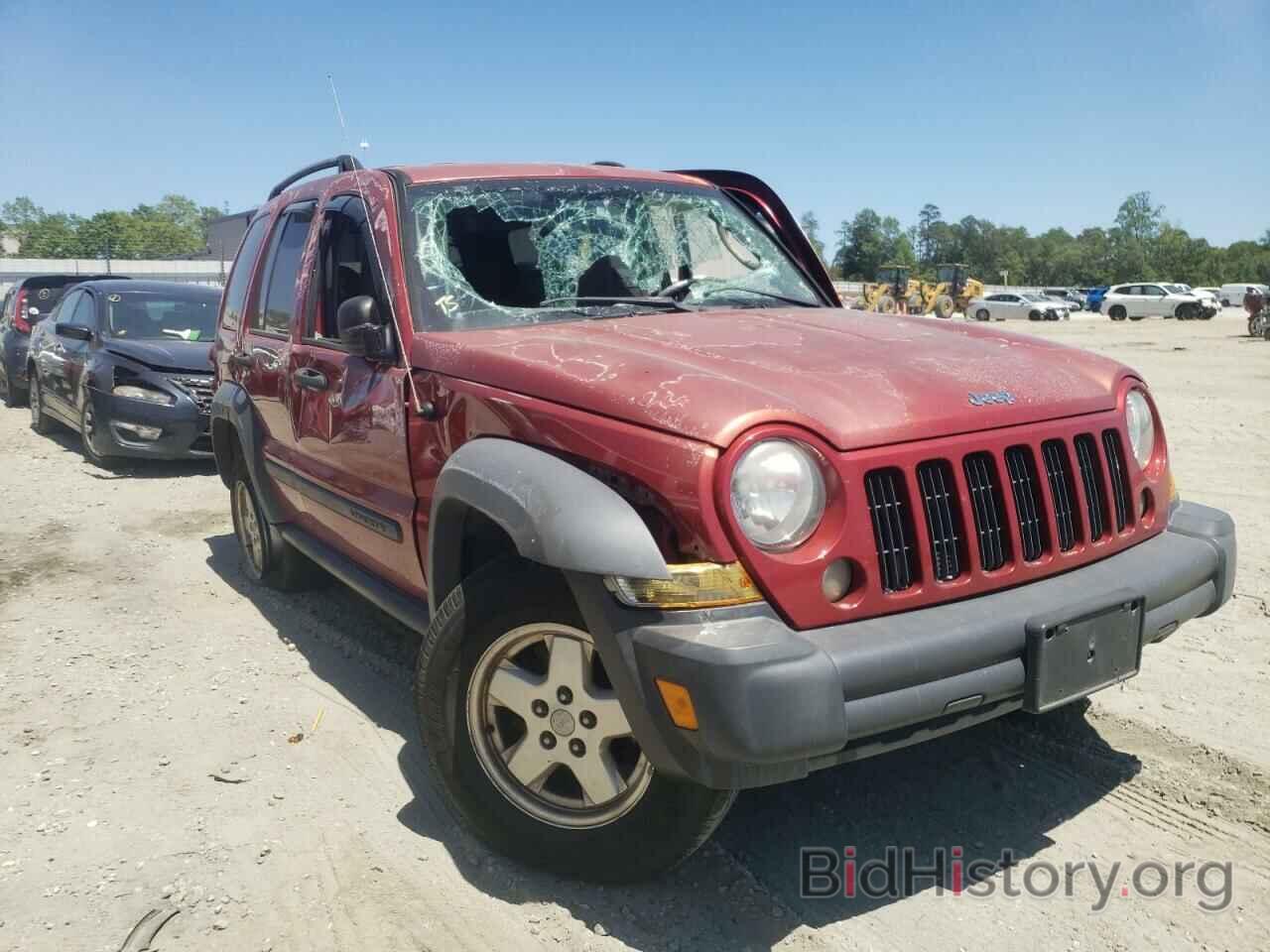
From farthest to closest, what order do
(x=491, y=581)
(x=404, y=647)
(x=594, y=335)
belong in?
(x=404, y=647) → (x=594, y=335) → (x=491, y=581)

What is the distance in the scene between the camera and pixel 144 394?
8.88m

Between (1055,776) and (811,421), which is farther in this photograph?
(1055,776)

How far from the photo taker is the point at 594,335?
10.3 feet

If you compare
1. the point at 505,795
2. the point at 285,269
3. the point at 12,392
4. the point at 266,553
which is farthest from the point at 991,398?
the point at 12,392

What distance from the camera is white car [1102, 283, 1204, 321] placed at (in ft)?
144

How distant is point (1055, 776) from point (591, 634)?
1838 millimetres

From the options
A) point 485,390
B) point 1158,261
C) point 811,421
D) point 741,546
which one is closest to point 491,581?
point 485,390

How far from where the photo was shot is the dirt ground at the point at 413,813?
2.59 m

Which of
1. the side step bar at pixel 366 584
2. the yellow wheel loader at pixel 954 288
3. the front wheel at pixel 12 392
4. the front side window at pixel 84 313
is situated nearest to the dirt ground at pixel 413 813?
the side step bar at pixel 366 584

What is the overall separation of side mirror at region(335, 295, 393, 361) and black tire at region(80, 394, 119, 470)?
22.1 ft

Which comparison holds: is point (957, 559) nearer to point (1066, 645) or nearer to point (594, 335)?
point (1066, 645)

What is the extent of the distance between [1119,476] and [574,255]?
2000 mm

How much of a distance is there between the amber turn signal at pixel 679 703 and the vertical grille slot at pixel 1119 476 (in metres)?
1.53

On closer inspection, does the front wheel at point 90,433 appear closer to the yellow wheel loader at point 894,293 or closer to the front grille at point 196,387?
the front grille at point 196,387
